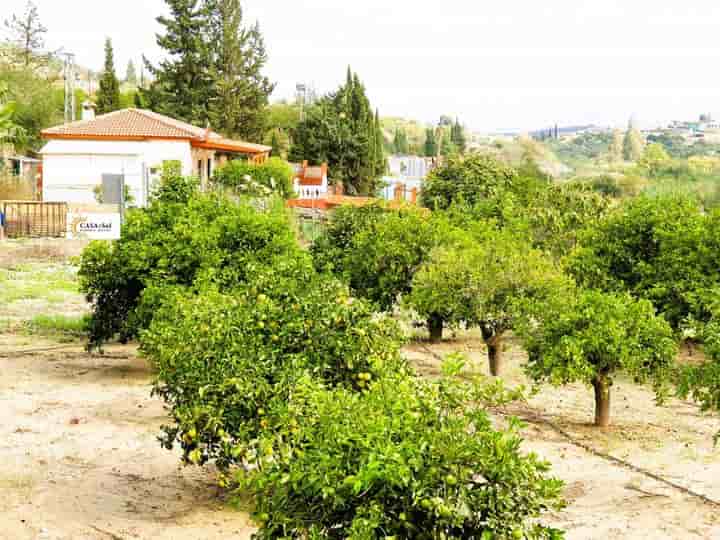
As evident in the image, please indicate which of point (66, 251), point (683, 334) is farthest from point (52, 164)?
point (683, 334)

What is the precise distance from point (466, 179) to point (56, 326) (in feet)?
84.4

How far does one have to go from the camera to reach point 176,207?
47.3 feet

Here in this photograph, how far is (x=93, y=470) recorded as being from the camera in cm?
942

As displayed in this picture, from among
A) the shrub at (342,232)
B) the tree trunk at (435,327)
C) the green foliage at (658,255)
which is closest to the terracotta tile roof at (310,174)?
the shrub at (342,232)

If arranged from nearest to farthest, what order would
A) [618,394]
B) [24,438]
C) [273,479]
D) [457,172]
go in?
[273,479]
[24,438]
[618,394]
[457,172]

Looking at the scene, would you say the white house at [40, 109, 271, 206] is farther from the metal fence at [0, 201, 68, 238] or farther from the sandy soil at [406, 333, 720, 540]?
the sandy soil at [406, 333, 720, 540]

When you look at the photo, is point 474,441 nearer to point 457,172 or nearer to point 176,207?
point 176,207

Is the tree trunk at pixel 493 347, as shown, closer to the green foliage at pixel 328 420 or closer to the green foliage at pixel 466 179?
the green foliage at pixel 328 420

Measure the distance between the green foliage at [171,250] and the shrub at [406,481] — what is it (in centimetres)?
745

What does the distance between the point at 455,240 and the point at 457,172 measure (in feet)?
80.3

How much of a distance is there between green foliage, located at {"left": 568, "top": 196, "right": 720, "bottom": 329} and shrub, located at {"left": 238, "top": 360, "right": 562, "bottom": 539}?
1121 cm

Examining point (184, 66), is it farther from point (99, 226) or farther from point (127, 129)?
point (99, 226)

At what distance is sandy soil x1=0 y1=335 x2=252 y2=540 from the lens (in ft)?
25.9

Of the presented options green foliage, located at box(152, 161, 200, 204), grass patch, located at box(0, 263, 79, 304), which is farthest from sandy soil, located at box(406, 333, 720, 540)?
grass patch, located at box(0, 263, 79, 304)
